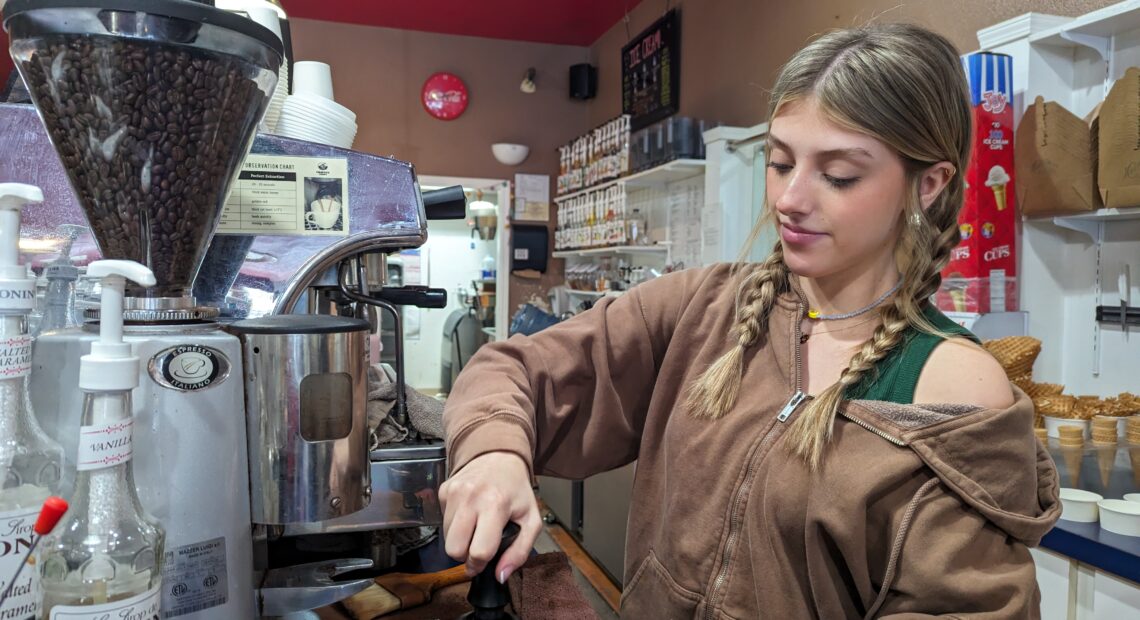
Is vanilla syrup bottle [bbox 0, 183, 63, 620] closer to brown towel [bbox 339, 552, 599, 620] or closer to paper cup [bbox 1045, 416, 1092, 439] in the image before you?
brown towel [bbox 339, 552, 599, 620]

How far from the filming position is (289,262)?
1010 mm

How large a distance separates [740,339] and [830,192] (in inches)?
9.3

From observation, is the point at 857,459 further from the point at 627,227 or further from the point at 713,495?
the point at 627,227

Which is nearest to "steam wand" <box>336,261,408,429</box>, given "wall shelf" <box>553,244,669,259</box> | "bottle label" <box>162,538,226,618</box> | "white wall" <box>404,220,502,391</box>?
"bottle label" <box>162,538,226,618</box>

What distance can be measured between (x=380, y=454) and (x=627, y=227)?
332cm

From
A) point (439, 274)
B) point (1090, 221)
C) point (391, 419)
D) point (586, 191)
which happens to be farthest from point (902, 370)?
point (439, 274)

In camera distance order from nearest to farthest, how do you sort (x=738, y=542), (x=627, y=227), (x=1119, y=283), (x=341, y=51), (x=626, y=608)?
(x=738, y=542), (x=626, y=608), (x=1119, y=283), (x=627, y=227), (x=341, y=51)

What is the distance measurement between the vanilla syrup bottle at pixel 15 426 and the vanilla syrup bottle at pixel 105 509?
2 centimetres

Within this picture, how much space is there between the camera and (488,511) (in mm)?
636

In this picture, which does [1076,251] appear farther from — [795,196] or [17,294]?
[17,294]

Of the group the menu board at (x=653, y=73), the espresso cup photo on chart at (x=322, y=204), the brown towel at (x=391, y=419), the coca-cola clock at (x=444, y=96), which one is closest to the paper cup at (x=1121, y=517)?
the brown towel at (x=391, y=419)

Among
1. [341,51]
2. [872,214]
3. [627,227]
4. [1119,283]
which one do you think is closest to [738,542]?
[872,214]

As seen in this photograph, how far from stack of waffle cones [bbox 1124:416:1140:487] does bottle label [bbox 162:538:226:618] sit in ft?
6.08

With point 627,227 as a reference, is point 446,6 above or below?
above
